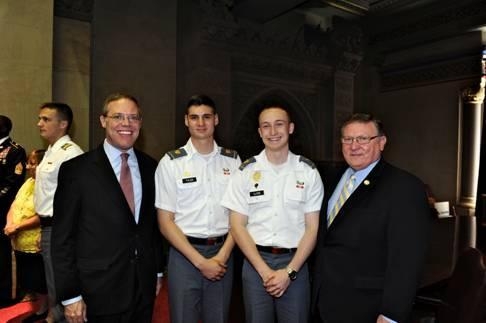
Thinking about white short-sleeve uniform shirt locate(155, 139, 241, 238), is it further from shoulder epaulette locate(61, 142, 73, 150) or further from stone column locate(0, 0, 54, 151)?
stone column locate(0, 0, 54, 151)

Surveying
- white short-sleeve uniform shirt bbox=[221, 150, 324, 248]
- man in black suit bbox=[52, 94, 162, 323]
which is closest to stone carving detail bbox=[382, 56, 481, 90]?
white short-sleeve uniform shirt bbox=[221, 150, 324, 248]

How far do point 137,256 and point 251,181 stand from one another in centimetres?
69

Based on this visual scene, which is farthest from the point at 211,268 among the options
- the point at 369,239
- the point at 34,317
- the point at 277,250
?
the point at 34,317

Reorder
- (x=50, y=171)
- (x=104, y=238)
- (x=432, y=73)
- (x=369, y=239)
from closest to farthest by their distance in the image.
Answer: (x=369, y=239), (x=104, y=238), (x=50, y=171), (x=432, y=73)

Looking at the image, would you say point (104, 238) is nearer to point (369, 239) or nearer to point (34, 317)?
point (369, 239)

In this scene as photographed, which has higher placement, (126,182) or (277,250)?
(126,182)

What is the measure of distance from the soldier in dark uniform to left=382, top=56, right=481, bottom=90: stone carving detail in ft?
24.1

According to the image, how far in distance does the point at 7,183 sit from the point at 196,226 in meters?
2.21

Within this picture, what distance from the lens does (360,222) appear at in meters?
1.58

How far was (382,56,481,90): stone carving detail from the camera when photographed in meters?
Result: 6.94

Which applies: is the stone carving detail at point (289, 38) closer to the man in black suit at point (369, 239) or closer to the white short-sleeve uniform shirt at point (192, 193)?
the white short-sleeve uniform shirt at point (192, 193)

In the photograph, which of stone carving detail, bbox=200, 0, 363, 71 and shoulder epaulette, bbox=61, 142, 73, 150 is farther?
stone carving detail, bbox=200, 0, 363, 71

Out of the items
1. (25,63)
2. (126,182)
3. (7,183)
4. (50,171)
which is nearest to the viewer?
(126,182)

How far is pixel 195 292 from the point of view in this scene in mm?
2033
